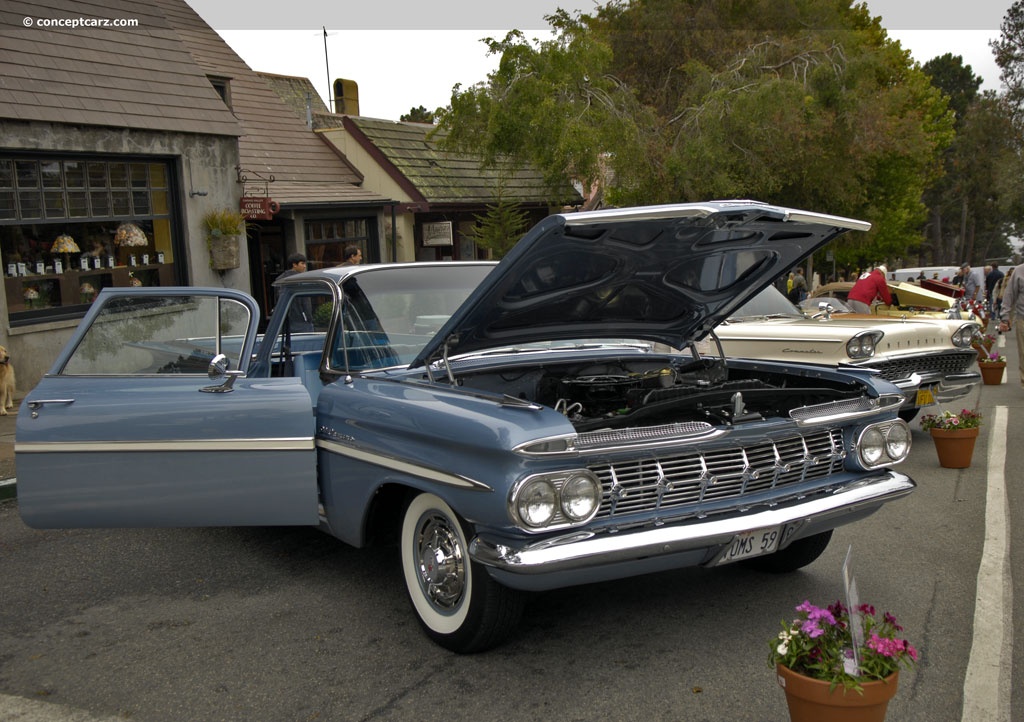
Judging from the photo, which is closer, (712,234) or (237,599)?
(712,234)

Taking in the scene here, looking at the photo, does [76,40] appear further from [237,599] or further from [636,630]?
[636,630]

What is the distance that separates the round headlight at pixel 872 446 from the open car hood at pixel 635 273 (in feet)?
3.15

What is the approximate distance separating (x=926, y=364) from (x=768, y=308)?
1.65 metres

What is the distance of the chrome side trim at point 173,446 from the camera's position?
4227 millimetres

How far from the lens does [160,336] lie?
4.90 meters

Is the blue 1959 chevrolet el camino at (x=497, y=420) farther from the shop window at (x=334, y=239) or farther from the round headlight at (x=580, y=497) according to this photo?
the shop window at (x=334, y=239)

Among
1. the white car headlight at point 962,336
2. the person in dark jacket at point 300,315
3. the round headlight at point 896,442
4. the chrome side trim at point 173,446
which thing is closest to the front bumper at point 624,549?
the round headlight at point 896,442

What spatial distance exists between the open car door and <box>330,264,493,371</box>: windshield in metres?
0.41

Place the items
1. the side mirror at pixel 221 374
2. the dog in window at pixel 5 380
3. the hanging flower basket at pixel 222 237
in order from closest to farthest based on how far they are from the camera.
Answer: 1. the side mirror at pixel 221 374
2. the dog in window at pixel 5 380
3. the hanging flower basket at pixel 222 237

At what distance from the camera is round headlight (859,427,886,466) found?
421 centimetres

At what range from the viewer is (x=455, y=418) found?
3.63 metres

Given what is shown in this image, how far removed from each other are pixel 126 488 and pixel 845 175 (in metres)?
22.3

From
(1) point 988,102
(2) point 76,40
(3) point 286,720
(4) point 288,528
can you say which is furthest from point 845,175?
(1) point 988,102

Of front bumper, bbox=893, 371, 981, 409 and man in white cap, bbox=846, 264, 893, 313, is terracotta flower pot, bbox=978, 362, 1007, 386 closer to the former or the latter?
man in white cap, bbox=846, 264, 893, 313
